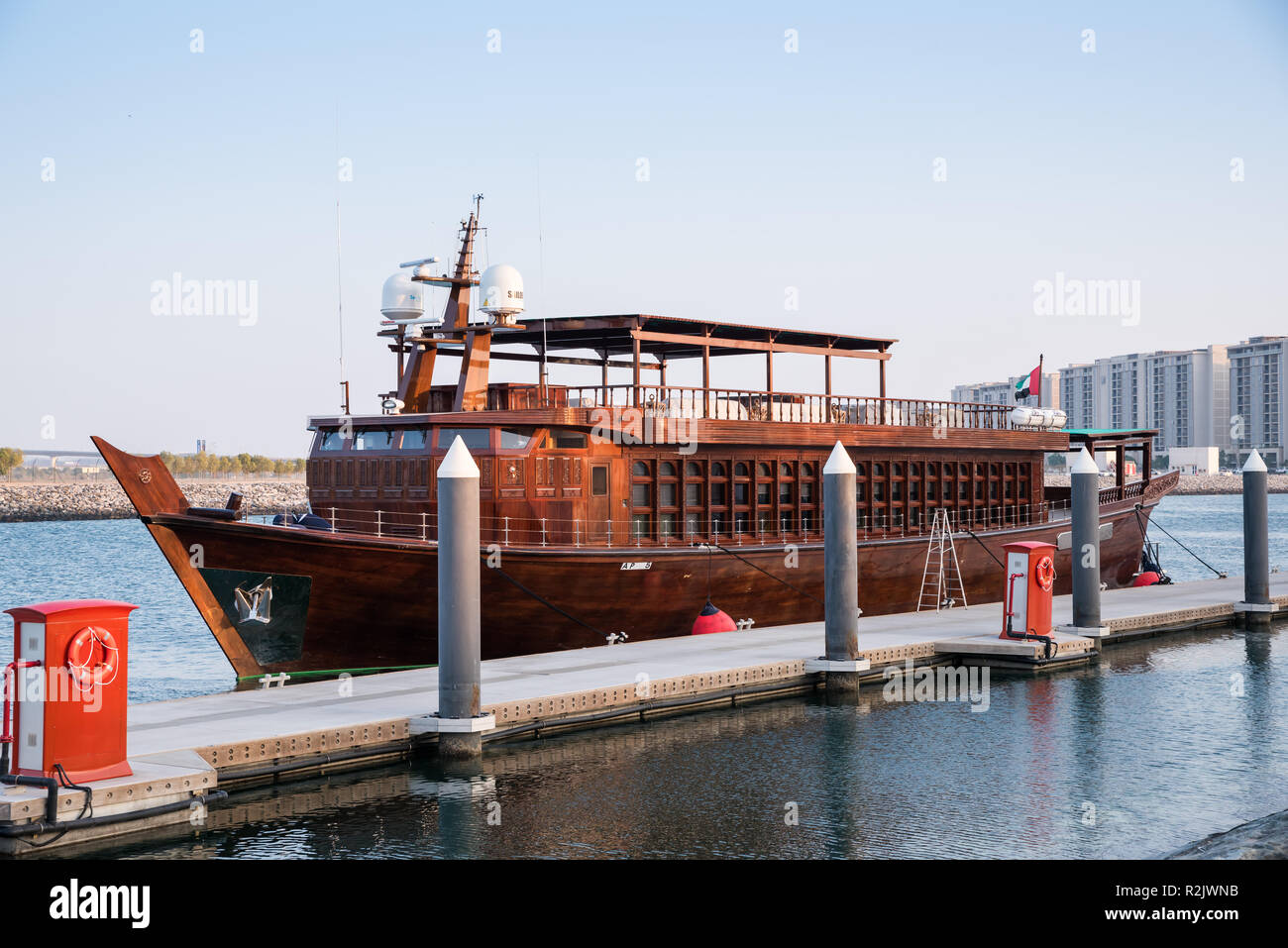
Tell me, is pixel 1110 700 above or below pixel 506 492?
below

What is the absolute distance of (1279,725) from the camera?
15.6 metres

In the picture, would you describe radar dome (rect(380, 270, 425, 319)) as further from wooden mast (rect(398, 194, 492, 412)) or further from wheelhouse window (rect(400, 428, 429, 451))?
wheelhouse window (rect(400, 428, 429, 451))

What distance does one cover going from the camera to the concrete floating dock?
34.7ft

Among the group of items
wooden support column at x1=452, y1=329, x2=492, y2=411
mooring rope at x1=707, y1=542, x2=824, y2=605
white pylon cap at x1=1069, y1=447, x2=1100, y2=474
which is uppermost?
wooden support column at x1=452, y1=329, x2=492, y2=411

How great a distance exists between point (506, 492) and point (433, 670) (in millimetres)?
3962

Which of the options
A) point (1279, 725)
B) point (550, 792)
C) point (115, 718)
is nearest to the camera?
point (115, 718)

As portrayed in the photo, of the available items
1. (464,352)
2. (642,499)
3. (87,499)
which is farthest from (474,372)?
(87,499)

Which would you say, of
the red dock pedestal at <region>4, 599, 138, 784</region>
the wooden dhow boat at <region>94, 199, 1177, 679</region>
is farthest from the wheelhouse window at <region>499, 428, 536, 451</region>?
the red dock pedestal at <region>4, 599, 138, 784</region>

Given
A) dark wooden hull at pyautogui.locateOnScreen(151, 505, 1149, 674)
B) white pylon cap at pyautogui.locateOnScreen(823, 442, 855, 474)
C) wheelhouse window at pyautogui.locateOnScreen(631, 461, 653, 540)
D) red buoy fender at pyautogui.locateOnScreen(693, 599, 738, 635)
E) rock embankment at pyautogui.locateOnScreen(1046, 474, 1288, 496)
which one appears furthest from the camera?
rock embankment at pyautogui.locateOnScreen(1046, 474, 1288, 496)

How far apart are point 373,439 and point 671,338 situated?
5309 millimetres

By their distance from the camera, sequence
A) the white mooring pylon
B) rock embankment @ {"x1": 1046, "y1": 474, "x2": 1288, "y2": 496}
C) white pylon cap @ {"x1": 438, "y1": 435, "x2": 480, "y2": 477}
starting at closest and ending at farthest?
white pylon cap @ {"x1": 438, "y1": 435, "x2": 480, "y2": 477}
the white mooring pylon
rock embankment @ {"x1": 1046, "y1": 474, "x2": 1288, "y2": 496}

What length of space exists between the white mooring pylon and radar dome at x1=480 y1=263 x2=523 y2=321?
398 inches
